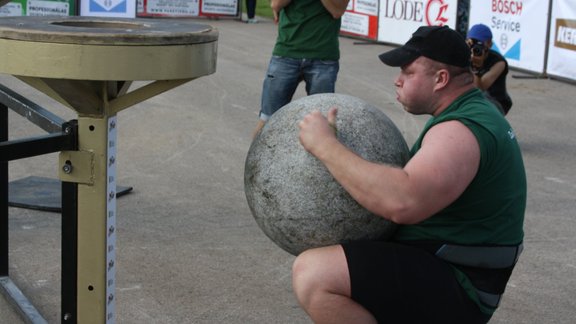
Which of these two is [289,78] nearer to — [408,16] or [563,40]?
[563,40]

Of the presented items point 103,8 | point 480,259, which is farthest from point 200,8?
point 480,259

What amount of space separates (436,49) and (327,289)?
0.91 m

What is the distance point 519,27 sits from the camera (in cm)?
1404

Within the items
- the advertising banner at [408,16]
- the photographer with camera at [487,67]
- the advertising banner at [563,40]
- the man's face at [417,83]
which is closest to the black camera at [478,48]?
the photographer with camera at [487,67]

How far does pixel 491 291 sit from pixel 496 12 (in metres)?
11.3

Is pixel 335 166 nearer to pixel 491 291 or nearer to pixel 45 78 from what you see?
pixel 491 291

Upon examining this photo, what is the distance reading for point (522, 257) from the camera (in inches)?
234

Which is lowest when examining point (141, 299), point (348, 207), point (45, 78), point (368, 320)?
point (141, 299)

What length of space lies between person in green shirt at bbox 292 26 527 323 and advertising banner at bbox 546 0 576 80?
393 inches

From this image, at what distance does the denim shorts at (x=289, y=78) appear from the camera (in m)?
6.96

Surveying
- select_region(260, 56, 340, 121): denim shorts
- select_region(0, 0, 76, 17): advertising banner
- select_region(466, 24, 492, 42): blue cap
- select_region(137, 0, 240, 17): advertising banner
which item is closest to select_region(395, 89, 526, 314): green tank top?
select_region(260, 56, 340, 121): denim shorts

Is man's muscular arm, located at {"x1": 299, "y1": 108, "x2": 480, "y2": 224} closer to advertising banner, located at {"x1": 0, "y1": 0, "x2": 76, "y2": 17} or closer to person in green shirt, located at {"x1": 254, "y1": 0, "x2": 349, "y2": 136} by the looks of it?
person in green shirt, located at {"x1": 254, "y1": 0, "x2": 349, "y2": 136}

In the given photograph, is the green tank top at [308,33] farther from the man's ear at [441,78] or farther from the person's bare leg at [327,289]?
the person's bare leg at [327,289]

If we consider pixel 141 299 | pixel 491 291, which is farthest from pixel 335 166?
pixel 141 299
